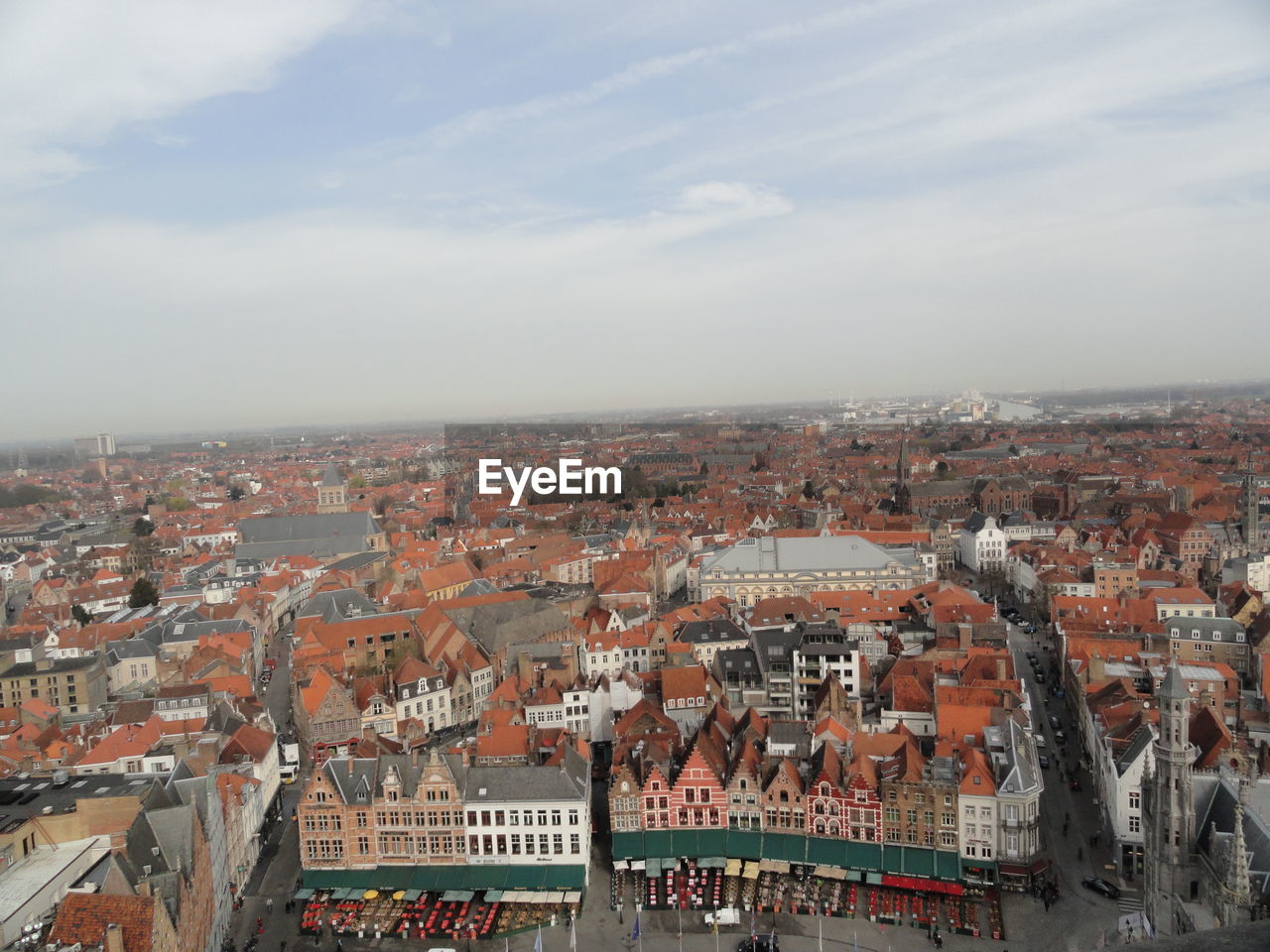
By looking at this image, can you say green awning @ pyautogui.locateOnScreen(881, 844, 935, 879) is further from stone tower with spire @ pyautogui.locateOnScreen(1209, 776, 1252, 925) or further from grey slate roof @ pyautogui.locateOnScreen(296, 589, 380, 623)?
grey slate roof @ pyautogui.locateOnScreen(296, 589, 380, 623)

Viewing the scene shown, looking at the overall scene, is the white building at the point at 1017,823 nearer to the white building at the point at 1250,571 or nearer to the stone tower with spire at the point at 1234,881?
the stone tower with spire at the point at 1234,881

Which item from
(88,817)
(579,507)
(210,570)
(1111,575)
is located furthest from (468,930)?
(579,507)

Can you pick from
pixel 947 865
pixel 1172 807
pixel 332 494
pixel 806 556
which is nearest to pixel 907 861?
pixel 947 865

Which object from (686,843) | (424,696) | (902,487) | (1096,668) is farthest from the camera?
(902,487)

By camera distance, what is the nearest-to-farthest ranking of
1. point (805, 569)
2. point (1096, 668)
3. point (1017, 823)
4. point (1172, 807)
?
point (1172, 807)
point (1017, 823)
point (1096, 668)
point (805, 569)

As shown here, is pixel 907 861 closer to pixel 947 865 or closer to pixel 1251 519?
pixel 947 865

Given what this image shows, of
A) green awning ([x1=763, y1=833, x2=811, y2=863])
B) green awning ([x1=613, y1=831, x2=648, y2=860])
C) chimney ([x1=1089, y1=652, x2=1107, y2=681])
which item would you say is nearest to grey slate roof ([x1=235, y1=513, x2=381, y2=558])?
→ green awning ([x1=613, y1=831, x2=648, y2=860])

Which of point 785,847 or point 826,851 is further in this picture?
point 785,847
